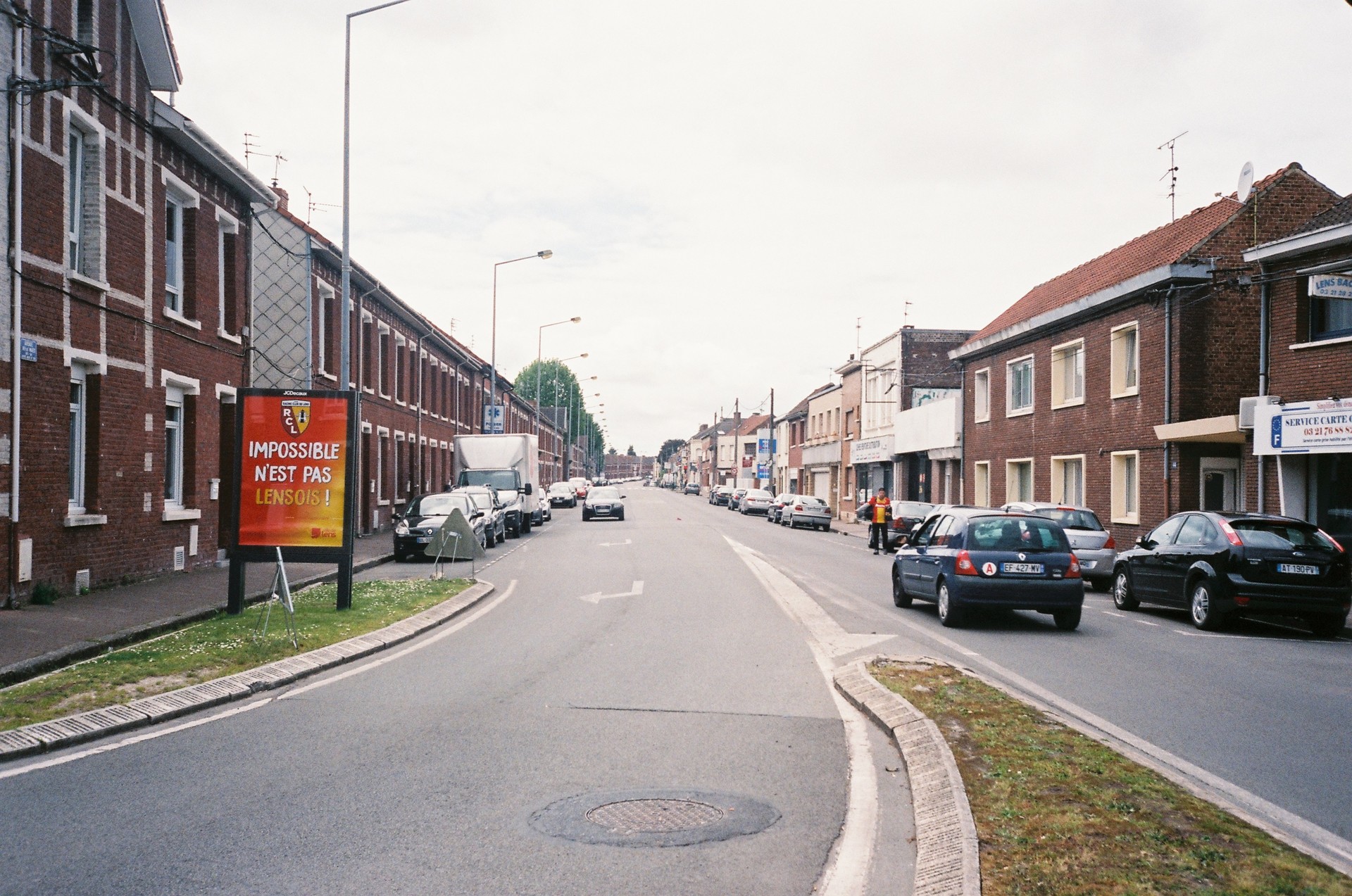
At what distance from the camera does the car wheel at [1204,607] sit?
45.3 feet

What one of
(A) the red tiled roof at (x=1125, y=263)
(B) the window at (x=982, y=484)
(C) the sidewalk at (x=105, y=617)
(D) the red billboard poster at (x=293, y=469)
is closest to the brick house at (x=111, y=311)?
(C) the sidewalk at (x=105, y=617)

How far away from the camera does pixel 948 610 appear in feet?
44.9

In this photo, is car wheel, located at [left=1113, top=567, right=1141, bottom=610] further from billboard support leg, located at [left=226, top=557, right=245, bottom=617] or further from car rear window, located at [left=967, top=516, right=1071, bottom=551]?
billboard support leg, located at [left=226, top=557, right=245, bottom=617]

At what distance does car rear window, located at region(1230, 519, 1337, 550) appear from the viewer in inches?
535

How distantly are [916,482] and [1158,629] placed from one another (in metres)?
32.9

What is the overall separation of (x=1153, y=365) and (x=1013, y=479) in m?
9.57

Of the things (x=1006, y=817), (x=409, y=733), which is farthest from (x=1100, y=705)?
(x=409, y=733)

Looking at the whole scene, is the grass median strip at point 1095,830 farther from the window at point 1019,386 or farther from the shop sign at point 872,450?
the shop sign at point 872,450

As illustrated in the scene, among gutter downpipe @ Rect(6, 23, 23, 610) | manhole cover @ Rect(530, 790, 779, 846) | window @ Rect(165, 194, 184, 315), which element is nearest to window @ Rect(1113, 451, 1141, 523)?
window @ Rect(165, 194, 184, 315)

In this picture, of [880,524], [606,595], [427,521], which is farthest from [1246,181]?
[427,521]

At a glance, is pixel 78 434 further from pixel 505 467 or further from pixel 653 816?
pixel 505 467

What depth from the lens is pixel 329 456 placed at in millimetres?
14203

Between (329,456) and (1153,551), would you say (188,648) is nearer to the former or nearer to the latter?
(329,456)

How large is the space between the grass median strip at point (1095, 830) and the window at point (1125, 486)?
20546 mm
